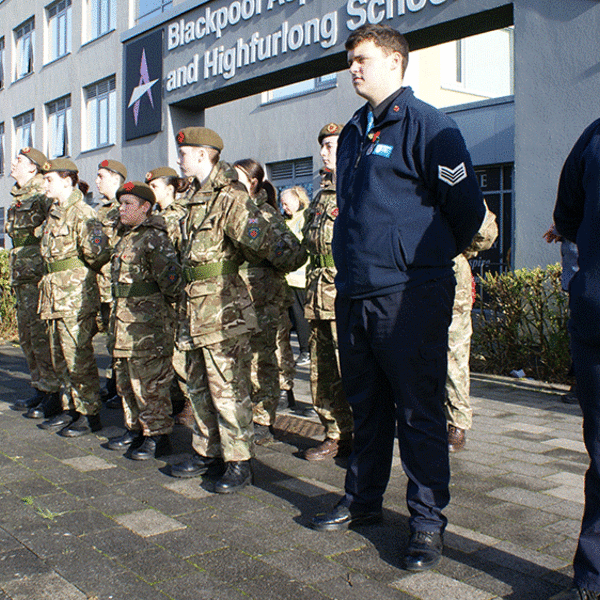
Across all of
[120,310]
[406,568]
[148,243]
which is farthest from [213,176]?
[406,568]

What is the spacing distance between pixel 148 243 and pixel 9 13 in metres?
24.8

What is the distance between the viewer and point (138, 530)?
3414 mm

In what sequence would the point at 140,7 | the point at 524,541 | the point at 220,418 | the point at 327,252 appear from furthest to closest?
the point at 140,7 < the point at 327,252 < the point at 220,418 < the point at 524,541

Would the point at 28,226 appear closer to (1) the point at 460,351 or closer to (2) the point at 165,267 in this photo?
(2) the point at 165,267

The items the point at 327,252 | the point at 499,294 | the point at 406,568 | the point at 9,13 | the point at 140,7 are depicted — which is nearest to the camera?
the point at 406,568

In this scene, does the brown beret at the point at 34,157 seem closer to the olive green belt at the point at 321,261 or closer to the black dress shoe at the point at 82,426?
the black dress shoe at the point at 82,426

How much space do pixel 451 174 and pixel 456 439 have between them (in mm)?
2353

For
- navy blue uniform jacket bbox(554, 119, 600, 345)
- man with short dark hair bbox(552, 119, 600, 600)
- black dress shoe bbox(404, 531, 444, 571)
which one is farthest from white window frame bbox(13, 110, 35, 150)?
man with short dark hair bbox(552, 119, 600, 600)

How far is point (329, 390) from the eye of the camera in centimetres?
465

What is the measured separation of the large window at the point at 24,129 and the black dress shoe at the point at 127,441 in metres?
21.3

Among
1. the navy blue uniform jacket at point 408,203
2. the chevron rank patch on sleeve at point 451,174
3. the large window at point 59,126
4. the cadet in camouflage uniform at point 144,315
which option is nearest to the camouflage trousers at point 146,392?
the cadet in camouflage uniform at point 144,315

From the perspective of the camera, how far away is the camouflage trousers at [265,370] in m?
5.33

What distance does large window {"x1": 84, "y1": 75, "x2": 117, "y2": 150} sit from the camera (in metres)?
19.4

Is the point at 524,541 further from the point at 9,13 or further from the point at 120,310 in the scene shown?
the point at 9,13
